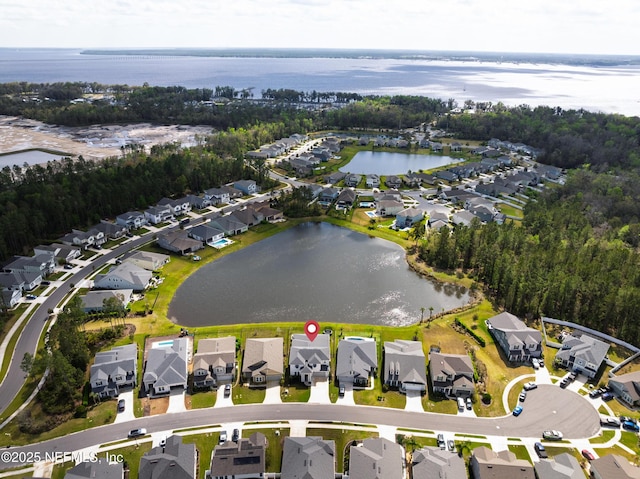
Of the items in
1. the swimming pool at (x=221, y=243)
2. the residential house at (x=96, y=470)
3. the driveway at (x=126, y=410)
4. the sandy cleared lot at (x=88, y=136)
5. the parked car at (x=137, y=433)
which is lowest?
the driveway at (x=126, y=410)

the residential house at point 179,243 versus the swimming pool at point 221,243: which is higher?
the residential house at point 179,243

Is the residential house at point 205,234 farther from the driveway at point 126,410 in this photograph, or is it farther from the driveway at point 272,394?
the driveway at point 272,394

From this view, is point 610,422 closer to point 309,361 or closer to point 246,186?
point 309,361

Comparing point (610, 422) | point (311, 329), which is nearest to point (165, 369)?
point (311, 329)

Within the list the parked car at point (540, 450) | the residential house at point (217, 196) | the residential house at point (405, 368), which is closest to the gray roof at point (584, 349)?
the parked car at point (540, 450)

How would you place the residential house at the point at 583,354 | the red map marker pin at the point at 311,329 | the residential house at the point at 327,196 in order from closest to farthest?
1. the residential house at the point at 583,354
2. the red map marker pin at the point at 311,329
3. the residential house at the point at 327,196

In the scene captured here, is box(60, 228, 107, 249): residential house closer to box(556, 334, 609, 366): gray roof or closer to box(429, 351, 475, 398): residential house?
box(429, 351, 475, 398): residential house

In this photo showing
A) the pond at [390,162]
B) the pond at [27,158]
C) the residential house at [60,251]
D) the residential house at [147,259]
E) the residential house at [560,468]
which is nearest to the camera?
the residential house at [560,468]

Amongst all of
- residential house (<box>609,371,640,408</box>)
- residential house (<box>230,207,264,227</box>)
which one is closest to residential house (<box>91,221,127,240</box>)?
residential house (<box>230,207,264,227</box>)
